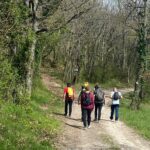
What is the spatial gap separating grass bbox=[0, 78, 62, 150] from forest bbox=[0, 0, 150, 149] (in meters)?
0.46

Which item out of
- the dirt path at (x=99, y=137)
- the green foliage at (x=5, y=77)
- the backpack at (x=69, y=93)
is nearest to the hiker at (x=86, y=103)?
the dirt path at (x=99, y=137)

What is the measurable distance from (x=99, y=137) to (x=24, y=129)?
11.8 feet

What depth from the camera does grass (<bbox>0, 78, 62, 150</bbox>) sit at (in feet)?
50.0

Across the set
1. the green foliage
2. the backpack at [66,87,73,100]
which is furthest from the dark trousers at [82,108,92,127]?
the green foliage

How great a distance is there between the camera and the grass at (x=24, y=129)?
15.2 m

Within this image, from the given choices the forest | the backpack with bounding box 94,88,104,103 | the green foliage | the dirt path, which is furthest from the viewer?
the backpack with bounding box 94,88,104,103

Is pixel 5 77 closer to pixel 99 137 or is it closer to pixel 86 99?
pixel 86 99

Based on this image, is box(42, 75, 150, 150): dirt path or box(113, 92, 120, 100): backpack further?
box(113, 92, 120, 100): backpack

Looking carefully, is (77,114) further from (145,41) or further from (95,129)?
(145,41)

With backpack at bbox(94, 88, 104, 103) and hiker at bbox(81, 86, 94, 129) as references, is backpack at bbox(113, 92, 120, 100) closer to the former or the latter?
backpack at bbox(94, 88, 104, 103)

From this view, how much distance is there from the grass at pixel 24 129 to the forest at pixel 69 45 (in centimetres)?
46

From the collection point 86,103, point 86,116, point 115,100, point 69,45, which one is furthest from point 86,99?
point 69,45

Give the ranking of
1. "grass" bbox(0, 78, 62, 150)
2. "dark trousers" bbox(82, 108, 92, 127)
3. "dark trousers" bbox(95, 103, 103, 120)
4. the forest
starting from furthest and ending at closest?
"dark trousers" bbox(95, 103, 103, 120)
"dark trousers" bbox(82, 108, 92, 127)
the forest
"grass" bbox(0, 78, 62, 150)

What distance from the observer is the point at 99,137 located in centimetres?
1930
